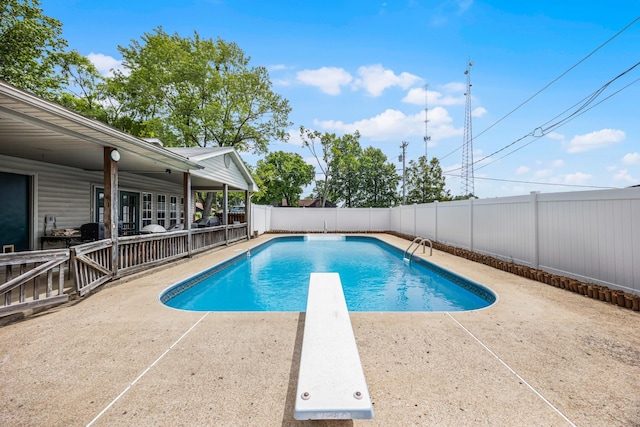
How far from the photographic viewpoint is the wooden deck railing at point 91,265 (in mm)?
4504

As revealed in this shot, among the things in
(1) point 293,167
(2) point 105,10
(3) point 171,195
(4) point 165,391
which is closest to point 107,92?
(2) point 105,10

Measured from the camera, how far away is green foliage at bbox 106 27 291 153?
19125mm

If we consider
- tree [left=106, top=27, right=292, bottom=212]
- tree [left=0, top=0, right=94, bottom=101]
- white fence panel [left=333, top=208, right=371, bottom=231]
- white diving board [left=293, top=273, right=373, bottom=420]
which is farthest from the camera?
white fence panel [left=333, top=208, right=371, bottom=231]

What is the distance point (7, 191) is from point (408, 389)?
29.3ft

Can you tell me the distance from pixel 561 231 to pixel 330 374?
5.90 meters

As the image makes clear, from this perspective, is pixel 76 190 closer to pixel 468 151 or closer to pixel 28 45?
pixel 28 45

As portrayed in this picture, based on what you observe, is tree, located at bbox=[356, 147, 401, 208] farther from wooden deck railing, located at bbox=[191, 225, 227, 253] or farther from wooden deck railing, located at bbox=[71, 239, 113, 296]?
wooden deck railing, located at bbox=[71, 239, 113, 296]

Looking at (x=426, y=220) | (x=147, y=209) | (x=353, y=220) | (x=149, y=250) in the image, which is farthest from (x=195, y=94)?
(x=426, y=220)

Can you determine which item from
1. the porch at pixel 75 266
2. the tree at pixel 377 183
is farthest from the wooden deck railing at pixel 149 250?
the tree at pixel 377 183

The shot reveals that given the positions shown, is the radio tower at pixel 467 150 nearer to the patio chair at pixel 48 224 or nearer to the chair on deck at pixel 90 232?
the chair on deck at pixel 90 232

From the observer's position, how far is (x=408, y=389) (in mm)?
2234

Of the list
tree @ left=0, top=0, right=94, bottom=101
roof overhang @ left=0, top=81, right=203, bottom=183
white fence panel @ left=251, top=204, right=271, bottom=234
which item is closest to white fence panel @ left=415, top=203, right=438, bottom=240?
white fence panel @ left=251, top=204, right=271, bottom=234

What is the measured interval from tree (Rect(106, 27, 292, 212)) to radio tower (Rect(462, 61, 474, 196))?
41.3 ft

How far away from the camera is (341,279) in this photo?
7.76 m
